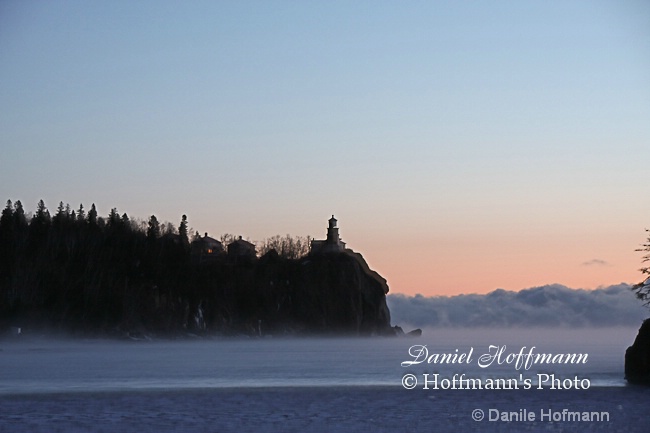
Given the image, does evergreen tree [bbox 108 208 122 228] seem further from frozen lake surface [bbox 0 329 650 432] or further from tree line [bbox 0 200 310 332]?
frozen lake surface [bbox 0 329 650 432]

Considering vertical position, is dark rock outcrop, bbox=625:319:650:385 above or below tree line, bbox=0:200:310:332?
below

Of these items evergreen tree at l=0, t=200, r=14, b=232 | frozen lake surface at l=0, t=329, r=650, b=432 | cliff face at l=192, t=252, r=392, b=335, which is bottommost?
frozen lake surface at l=0, t=329, r=650, b=432

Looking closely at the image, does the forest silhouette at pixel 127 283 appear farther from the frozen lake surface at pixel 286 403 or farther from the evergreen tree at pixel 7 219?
the frozen lake surface at pixel 286 403

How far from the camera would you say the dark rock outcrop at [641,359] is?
43625 mm

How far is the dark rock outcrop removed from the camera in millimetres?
43625

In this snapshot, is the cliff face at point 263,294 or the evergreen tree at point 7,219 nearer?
the evergreen tree at point 7,219

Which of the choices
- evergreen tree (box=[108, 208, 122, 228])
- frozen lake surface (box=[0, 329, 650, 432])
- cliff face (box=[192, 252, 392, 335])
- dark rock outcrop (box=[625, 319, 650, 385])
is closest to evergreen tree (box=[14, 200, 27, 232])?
evergreen tree (box=[108, 208, 122, 228])

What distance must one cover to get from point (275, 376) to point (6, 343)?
99066 mm

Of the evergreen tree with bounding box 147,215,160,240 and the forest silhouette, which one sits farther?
the evergreen tree with bounding box 147,215,160,240

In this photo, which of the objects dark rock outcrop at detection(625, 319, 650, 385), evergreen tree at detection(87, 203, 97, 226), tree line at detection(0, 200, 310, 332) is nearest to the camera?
dark rock outcrop at detection(625, 319, 650, 385)

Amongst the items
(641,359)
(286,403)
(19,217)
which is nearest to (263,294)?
(19,217)

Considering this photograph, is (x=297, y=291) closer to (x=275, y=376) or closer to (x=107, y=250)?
(x=107, y=250)

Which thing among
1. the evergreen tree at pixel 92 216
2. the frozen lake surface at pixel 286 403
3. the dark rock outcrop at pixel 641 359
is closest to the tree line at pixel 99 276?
the evergreen tree at pixel 92 216

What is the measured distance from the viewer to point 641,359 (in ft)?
146
